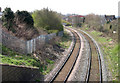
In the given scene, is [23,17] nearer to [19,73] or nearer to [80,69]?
[80,69]

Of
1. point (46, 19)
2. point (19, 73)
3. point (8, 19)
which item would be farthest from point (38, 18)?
point (19, 73)

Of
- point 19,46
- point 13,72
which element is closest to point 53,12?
point 19,46

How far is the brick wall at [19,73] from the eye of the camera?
773 centimetres

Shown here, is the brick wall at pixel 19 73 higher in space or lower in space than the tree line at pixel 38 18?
lower

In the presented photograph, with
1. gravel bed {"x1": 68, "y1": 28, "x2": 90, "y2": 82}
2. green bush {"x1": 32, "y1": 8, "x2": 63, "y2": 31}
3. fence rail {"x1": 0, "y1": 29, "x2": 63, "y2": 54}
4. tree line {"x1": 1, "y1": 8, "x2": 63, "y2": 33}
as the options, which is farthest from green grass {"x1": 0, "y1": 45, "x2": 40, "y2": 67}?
green bush {"x1": 32, "y1": 8, "x2": 63, "y2": 31}

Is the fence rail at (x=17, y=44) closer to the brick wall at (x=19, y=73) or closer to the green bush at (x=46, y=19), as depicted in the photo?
the brick wall at (x=19, y=73)

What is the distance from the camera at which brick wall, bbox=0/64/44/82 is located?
773 cm

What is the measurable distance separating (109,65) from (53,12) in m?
18.0

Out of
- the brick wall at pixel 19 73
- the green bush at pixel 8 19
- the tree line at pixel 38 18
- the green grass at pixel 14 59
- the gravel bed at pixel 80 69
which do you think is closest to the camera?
the brick wall at pixel 19 73

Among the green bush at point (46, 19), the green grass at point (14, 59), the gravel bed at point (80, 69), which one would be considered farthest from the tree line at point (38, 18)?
the gravel bed at point (80, 69)

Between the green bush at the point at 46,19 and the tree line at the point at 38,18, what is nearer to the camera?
the tree line at the point at 38,18

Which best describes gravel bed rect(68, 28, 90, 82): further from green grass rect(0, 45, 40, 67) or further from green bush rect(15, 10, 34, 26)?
green bush rect(15, 10, 34, 26)

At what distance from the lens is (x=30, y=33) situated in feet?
59.7

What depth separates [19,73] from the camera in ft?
29.2
